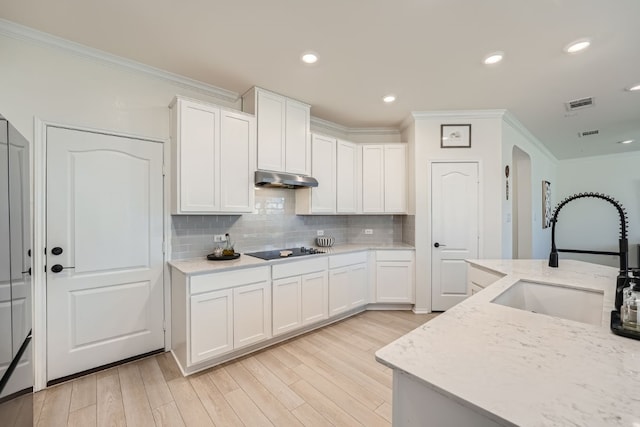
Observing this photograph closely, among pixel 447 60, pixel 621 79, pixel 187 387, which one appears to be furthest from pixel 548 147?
pixel 187 387

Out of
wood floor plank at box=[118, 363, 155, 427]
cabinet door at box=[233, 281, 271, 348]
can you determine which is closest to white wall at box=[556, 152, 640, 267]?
cabinet door at box=[233, 281, 271, 348]

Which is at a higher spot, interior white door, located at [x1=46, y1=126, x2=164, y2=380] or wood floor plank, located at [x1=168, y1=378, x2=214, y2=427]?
interior white door, located at [x1=46, y1=126, x2=164, y2=380]

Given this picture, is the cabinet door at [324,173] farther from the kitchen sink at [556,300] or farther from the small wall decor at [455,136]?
the kitchen sink at [556,300]

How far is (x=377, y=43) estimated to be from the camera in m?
2.14

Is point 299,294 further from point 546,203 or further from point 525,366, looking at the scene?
point 546,203

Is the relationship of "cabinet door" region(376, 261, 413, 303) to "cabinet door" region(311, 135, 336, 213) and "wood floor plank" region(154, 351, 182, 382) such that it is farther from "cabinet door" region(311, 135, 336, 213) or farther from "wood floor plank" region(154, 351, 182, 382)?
"wood floor plank" region(154, 351, 182, 382)

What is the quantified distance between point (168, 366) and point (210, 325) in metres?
0.55

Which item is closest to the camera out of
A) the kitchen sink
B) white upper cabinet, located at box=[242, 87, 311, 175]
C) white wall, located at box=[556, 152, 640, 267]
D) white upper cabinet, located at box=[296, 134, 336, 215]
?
the kitchen sink

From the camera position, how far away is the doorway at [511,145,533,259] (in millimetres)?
4859

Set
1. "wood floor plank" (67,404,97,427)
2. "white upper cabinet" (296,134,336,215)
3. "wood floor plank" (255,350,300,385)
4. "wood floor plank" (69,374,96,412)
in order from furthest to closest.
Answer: "white upper cabinet" (296,134,336,215), "wood floor plank" (255,350,300,385), "wood floor plank" (69,374,96,412), "wood floor plank" (67,404,97,427)

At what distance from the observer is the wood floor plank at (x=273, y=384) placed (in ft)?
6.34

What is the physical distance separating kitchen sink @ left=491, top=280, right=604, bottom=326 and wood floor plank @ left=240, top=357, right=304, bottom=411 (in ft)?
5.03

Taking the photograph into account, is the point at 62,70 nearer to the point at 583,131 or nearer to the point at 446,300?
the point at 446,300

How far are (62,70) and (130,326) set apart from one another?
7.30 feet
